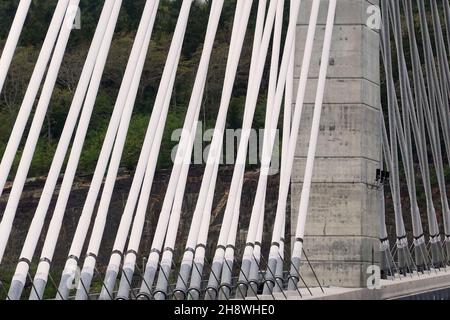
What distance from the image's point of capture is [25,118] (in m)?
13.4

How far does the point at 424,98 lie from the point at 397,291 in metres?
7.19

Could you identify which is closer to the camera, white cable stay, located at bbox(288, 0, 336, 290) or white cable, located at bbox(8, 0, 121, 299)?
white cable, located at bbox(8, 0, 121, 299)

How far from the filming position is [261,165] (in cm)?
1886

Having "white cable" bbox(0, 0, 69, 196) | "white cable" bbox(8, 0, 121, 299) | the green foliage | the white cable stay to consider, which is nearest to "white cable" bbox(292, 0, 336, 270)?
the white cable stay

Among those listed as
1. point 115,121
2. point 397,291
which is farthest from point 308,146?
point 115,121

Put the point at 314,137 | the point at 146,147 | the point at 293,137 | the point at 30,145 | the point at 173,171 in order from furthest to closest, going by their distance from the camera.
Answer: the point at 314,137 < the point at 293,137 < the point at 173,171 < the point at 146,147 < the point at 30,145

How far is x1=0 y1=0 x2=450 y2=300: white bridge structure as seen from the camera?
14156 millimetres

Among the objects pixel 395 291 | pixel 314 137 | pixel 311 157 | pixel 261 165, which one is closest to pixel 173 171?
pixel 261 165

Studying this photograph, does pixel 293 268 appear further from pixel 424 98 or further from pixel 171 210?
pixel 424 98

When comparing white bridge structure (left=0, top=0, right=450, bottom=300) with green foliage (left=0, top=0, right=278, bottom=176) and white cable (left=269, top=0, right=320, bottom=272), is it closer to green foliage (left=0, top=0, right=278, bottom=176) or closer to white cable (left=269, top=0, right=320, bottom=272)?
white cable (left=269, top=0, right=320, bottom=272)

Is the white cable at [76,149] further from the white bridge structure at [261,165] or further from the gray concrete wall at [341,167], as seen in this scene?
the gray concrete wall at [341,167]

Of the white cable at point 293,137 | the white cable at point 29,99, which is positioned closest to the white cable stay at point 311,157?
the white cable at point 293,137

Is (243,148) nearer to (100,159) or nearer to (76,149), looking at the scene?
(100,159)

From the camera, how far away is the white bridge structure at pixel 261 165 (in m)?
14.2
